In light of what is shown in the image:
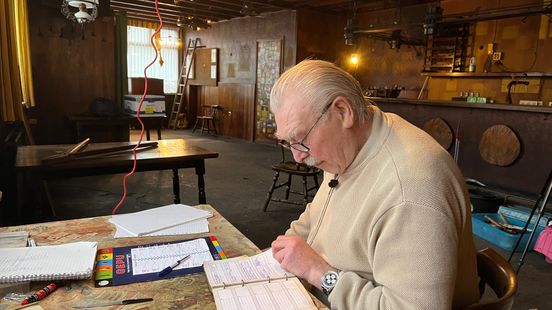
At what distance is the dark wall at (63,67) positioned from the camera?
504 cm

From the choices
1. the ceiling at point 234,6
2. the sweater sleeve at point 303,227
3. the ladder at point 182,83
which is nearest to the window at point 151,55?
the ladder at point 182,83

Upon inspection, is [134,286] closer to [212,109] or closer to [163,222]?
[163,222]

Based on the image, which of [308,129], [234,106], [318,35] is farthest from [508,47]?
[308,129]

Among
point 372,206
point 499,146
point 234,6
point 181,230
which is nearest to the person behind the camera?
point 372,206

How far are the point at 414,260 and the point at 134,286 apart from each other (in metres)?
0.70

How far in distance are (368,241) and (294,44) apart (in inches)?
290

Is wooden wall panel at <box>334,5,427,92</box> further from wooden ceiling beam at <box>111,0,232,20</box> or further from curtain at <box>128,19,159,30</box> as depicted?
curtain at <box>128,19,159,30</box>

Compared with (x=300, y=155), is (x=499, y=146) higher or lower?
lower

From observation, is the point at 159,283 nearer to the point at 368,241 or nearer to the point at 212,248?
the point at 212,248

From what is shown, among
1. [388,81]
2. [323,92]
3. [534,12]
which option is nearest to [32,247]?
[323,92]

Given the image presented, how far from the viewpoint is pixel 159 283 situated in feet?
3.50

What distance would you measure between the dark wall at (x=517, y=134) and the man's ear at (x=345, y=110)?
4.13 meters

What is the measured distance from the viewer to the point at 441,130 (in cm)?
526

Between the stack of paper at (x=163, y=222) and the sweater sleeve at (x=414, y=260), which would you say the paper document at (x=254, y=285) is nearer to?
the sweater sleeve at (x=414, y=260)
